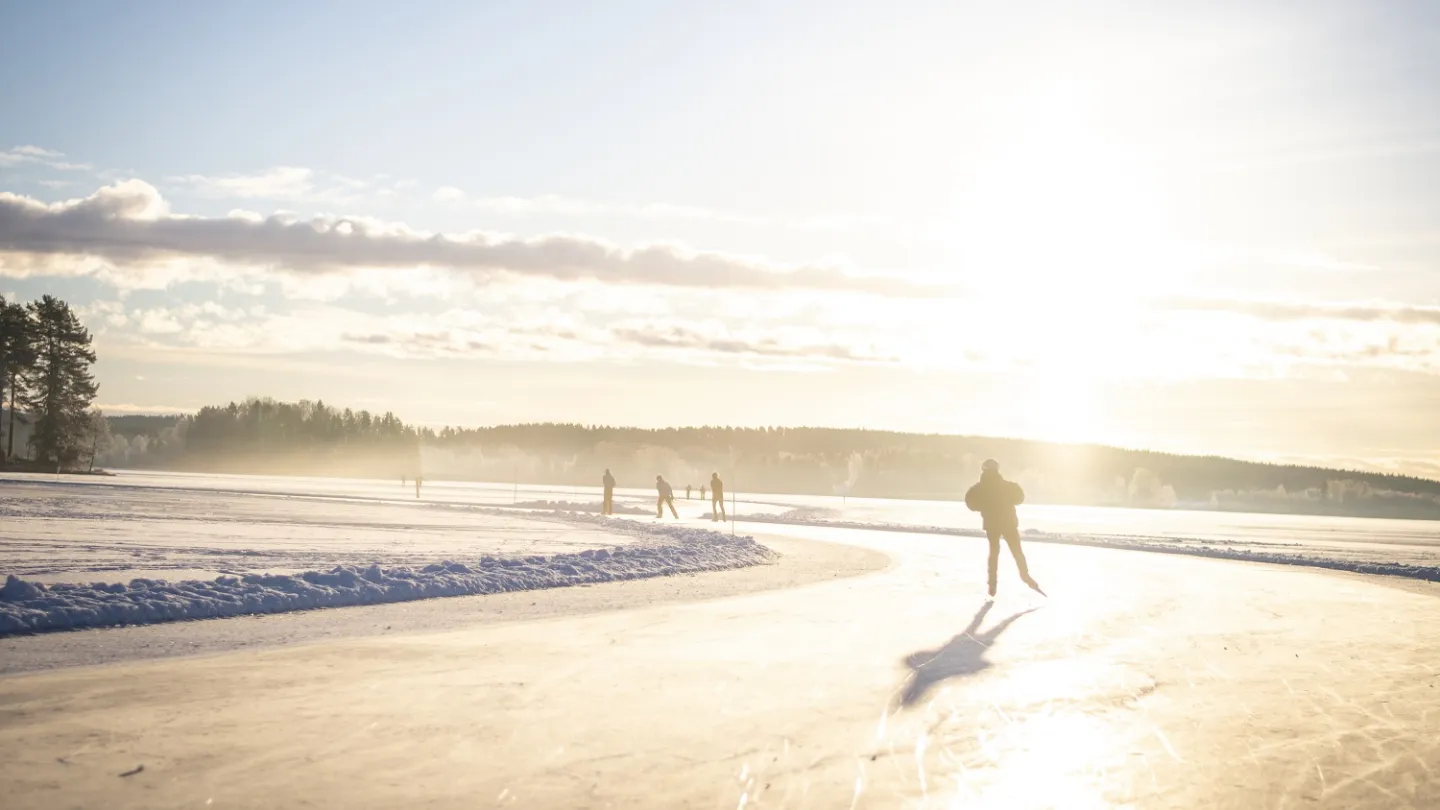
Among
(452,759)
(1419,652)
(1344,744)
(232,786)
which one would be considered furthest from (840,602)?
(232,786)

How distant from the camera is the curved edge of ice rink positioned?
5.25 metres

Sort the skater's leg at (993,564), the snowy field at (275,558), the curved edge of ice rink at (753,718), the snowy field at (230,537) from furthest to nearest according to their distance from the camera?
the snowy field at (230,537) → the skater's leg at (993,564) → the snowy field at (275,558) → the curved edge of ice rink at (753,718)

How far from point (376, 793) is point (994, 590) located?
11.7 meters

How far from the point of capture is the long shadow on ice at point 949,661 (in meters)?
8.05

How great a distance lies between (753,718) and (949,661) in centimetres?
299

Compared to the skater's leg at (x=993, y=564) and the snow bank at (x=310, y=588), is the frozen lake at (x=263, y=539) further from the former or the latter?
the skater's leg at (x=993, y=564)

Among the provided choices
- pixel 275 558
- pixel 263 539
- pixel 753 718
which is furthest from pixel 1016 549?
pixel 263 539

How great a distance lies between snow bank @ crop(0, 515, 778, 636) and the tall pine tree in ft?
224

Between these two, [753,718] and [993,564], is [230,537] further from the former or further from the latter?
[753,718]

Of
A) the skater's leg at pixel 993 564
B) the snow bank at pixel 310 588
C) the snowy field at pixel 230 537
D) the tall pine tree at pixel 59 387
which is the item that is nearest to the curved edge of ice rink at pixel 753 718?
the snow bank at pixel 310 588

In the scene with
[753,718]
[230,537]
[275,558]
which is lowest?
[230,537]

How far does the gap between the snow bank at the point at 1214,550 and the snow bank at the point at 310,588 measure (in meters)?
13.7

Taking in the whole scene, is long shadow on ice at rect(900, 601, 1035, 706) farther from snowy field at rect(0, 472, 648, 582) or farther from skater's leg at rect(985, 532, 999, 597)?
snowy field at rect(0, 472, 648, 582)

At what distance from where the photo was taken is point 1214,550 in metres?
28.4
